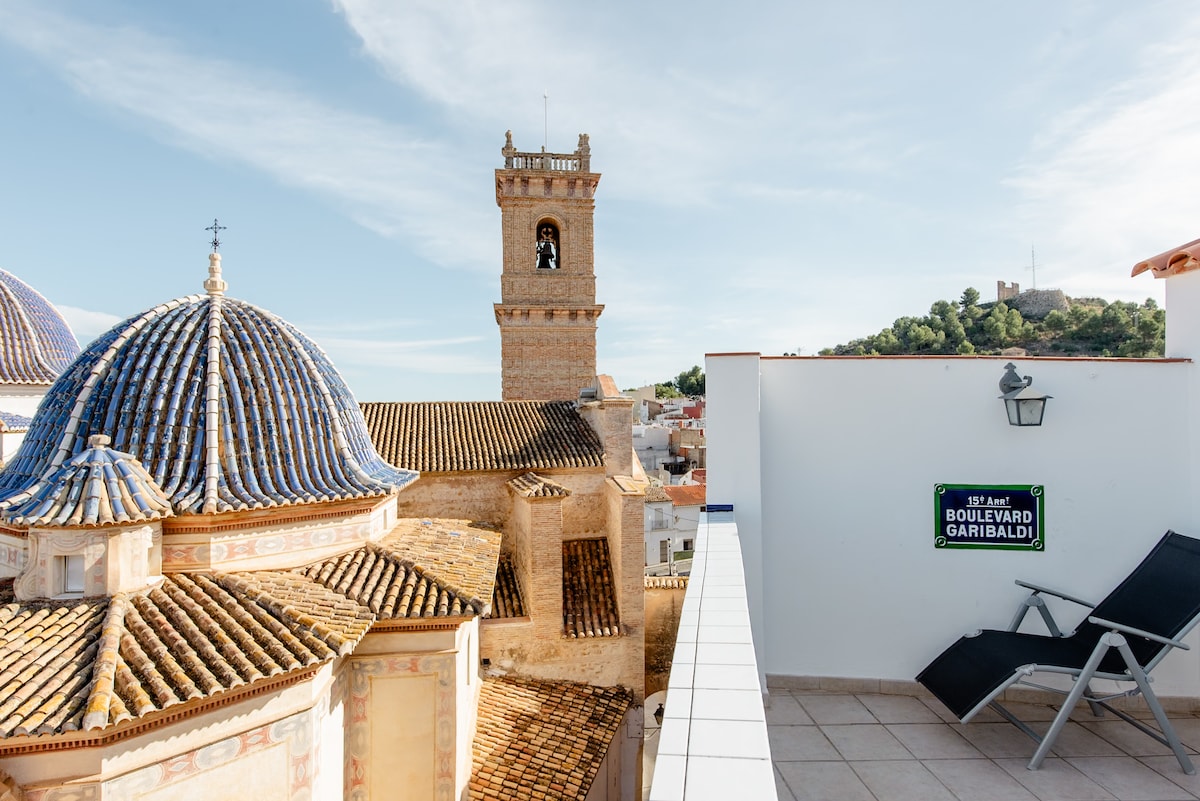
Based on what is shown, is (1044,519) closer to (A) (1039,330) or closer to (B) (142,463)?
(B) (142,463)

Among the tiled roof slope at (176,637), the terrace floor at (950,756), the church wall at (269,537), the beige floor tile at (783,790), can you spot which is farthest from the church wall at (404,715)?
the beige floor tile at (783,790)

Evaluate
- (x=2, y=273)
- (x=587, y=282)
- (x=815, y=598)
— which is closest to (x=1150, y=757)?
(x=815, y=598)

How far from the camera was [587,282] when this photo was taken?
17750mm

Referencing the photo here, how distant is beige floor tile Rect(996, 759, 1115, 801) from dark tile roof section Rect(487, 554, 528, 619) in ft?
22.2

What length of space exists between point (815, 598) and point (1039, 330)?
106 feet

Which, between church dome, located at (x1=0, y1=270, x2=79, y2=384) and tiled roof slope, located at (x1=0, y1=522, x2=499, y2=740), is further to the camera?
church dome, located at (x1=0, y1=270, x2=79, y2=384)

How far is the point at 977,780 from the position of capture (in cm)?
312

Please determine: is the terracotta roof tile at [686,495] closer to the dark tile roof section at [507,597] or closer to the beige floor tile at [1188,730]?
the dark tile roof section at [507,597]

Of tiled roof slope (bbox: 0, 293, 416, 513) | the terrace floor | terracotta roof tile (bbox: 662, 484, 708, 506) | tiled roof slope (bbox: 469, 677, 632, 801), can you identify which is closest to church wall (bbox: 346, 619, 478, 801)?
tiled roof slope (bbox: 469, 677, 632, 801)

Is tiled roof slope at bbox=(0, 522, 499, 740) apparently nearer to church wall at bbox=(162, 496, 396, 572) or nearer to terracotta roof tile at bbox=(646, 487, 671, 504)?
church wall at bbox=(162, 496, 396, 572)

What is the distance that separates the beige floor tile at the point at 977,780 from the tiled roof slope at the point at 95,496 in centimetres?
506

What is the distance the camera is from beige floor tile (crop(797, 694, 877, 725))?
378 cm

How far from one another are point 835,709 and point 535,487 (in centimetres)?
618

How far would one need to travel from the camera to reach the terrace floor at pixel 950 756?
303cm
